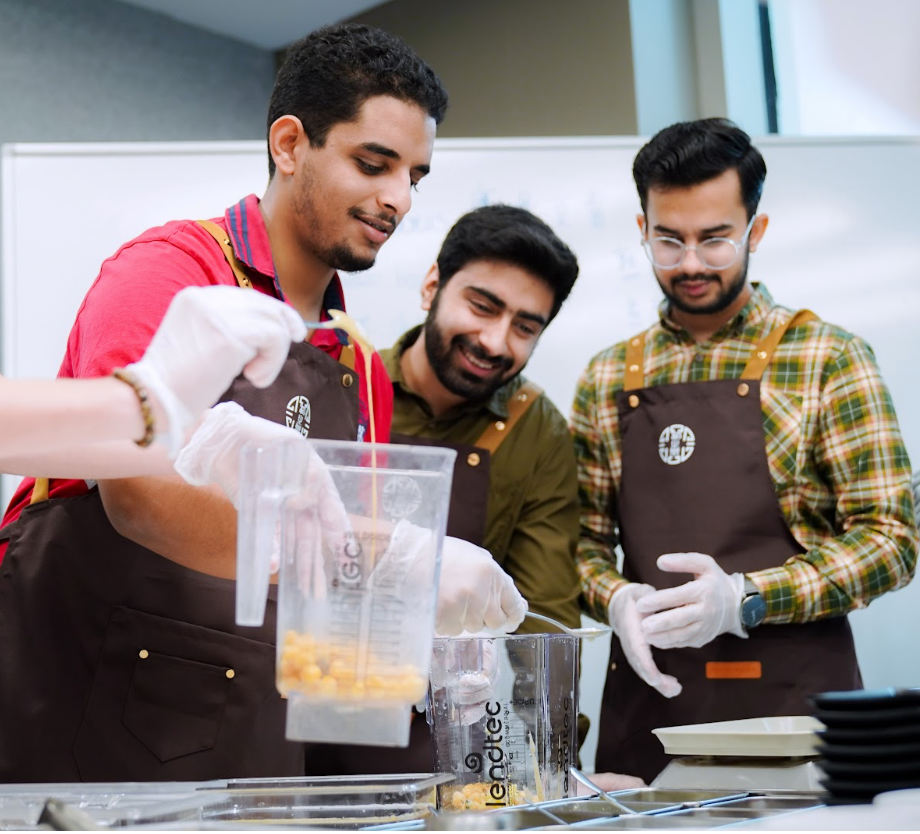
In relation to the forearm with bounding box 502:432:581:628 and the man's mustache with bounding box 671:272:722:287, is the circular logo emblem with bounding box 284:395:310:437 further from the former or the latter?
the man's mustache with bounding box 671:272:722:287

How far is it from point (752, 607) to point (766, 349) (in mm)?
525

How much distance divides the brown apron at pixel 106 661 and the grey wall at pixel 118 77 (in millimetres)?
2719

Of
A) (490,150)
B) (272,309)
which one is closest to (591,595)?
(272,309)

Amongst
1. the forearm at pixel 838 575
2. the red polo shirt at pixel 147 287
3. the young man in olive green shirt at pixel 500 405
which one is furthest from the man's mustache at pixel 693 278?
the red polo shirt at pixel 147 287

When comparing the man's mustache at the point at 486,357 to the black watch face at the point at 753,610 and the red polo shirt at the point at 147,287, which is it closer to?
the red polo shirt at the point at 147,287

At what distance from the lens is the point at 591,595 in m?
1.96

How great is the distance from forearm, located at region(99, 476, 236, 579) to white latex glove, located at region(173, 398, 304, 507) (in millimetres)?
153

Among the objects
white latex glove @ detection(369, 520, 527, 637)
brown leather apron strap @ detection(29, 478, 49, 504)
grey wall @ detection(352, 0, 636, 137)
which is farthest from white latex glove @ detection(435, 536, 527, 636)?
grey wall @ detection(352, 0, 636, 137)

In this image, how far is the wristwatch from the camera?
176 centimetres

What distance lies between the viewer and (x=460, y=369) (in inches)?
80.3

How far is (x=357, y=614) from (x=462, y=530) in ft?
3.86

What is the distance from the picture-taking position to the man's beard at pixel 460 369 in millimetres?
2031

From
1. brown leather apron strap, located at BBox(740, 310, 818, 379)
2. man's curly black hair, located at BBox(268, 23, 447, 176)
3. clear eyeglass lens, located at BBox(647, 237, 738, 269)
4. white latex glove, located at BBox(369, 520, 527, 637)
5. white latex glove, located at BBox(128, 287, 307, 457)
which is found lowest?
white latex glove, located at BBox(369, 520, 527, 637)

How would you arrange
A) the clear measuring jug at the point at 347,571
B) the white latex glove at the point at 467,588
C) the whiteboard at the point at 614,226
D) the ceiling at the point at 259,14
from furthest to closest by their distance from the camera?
the ceiling at the point at 259,14 < the whiteboard at the point at 614,226 < the white latex glove at the point at 467,588 < the clear measuring jug at the point at 347,571
